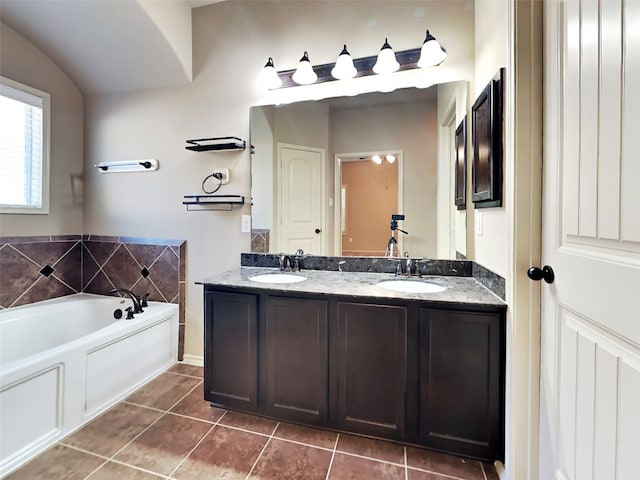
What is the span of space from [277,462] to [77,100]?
3302mm

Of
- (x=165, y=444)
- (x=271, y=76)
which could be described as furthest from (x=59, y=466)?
(x=271, y=76)

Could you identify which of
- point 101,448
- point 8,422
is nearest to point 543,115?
point 101,448

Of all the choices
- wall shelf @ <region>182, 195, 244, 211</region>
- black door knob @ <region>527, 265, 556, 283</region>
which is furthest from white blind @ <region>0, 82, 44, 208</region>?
black door knob @ <region>527, 265, 556, 283</region>

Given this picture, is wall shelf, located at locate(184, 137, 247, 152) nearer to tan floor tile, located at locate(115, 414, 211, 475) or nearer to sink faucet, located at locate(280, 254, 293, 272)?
sink faucet, located at locate(280, 254, 293, 272)

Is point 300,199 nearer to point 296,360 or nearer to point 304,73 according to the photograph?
point 304,73

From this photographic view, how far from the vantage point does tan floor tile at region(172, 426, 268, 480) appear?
4.58ft

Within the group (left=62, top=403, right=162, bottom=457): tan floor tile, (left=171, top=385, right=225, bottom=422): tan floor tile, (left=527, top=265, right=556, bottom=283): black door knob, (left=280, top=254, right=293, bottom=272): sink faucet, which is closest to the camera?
(left=527, top=265, right=556, bottom=283): black door knob

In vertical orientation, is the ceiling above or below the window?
above

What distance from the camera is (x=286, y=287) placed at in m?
1.67

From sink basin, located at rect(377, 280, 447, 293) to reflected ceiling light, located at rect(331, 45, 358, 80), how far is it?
4.53 ft

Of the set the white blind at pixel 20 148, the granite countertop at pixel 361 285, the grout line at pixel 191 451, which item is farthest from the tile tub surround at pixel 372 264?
the white blind at pixel 20 148

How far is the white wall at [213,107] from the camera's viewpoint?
2.02 m

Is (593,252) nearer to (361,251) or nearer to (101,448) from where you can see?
(361,251)

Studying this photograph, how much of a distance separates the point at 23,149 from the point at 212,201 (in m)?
1.63
